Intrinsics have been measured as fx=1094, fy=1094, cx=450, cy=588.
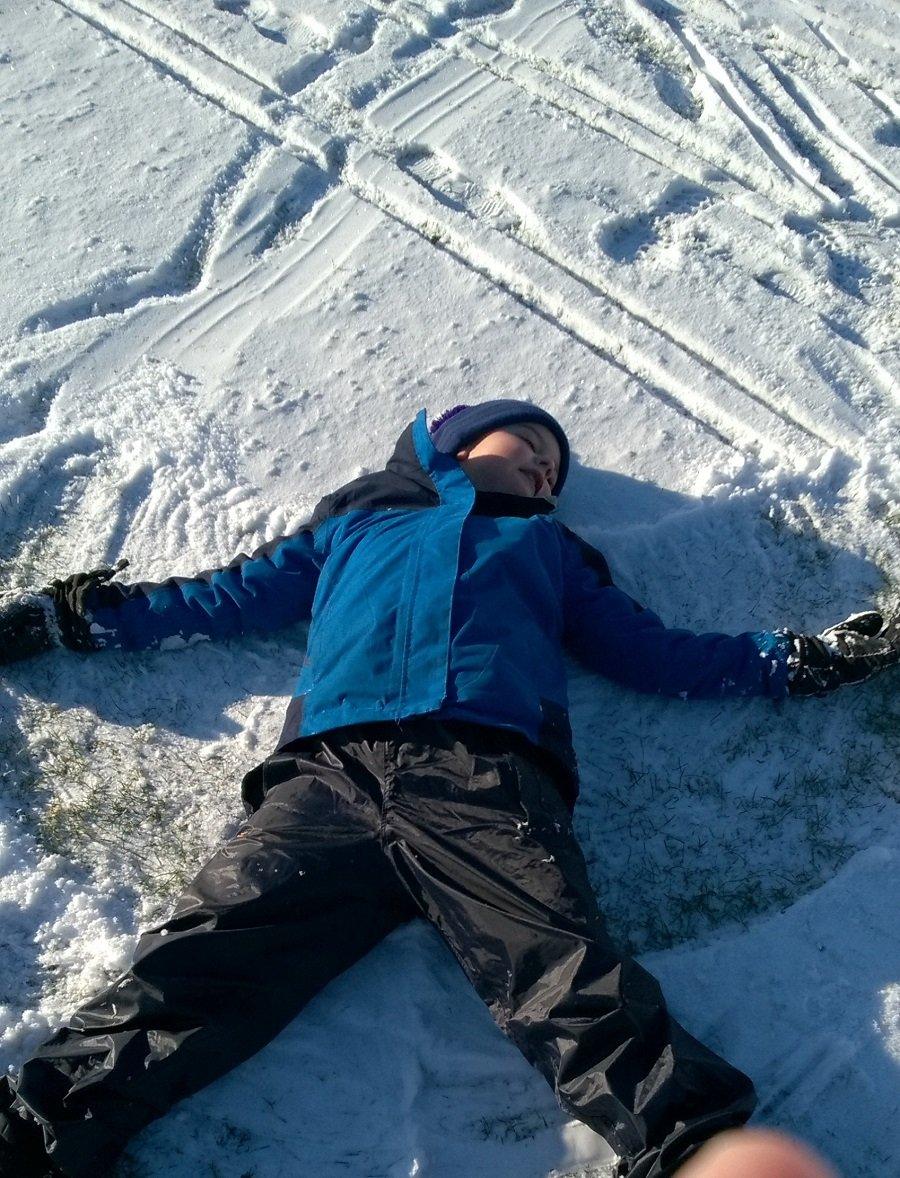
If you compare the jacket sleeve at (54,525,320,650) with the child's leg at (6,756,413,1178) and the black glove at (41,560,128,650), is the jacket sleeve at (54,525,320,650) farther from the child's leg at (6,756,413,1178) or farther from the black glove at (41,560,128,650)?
the child's leg at (6,756,413,1178)

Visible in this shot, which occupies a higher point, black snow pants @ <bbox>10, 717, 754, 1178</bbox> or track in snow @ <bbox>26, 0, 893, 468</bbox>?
track in snow @ <bbox>26, 0, 893, 468</bbox>

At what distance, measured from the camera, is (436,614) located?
279cm

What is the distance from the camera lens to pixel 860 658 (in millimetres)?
2984

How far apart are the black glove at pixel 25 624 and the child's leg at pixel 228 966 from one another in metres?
0.98

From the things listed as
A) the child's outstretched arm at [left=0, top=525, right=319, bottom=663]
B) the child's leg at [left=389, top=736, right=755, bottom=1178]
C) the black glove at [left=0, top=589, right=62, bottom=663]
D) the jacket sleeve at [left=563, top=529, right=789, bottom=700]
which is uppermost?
the jacket sleeve at [left=563, top=529, right=789, bottom=700]

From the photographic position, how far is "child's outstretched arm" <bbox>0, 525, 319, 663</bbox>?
3158 mm

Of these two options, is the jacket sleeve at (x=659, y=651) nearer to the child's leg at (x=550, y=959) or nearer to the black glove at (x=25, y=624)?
the child's leg at (x=550, y=959)

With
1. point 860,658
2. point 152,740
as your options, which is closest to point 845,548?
point 860,658

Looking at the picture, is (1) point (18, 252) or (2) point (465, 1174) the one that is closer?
(2) point (465, 1174)

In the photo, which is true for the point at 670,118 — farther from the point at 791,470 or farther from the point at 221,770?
the point at 221,770

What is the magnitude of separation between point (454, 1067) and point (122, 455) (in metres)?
2.29

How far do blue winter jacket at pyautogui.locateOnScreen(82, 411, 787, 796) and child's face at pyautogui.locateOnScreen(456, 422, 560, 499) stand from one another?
0.12 metres

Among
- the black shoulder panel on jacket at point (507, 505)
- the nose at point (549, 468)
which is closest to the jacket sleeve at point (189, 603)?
the black shoulder panel on jacket at point (507, 505)

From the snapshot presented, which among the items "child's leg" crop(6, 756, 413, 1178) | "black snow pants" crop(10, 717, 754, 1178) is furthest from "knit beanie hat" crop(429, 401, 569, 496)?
"child's leg" crop(6, 756, 413, 1178)
